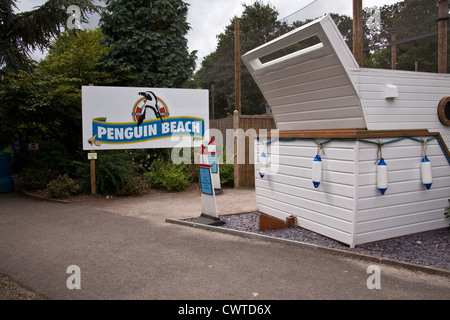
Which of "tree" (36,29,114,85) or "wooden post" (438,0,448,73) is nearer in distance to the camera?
"wooden post" (438,0,448,73)

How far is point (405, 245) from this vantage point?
16.7 ft

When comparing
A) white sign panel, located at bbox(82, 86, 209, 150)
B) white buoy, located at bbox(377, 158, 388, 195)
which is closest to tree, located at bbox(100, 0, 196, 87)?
white sign panel, located at bbox(82, 86, 209, 150)

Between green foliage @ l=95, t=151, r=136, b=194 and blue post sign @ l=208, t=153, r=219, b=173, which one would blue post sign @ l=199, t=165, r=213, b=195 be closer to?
blue post sign @ l=208, t=153, r=219, b=173

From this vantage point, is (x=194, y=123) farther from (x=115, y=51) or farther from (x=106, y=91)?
(x=115, y=51)

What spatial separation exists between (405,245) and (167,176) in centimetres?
729

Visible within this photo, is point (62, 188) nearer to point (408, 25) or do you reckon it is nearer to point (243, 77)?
point (408, 25)

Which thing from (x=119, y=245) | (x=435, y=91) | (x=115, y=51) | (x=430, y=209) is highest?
(x=115, y=51)

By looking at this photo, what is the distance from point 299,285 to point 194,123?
8.56 meters

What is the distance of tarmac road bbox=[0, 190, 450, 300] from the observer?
144 inches

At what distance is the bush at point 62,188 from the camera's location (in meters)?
9.61

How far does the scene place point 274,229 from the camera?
620 cm

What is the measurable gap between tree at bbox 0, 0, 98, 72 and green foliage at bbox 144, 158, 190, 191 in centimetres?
879

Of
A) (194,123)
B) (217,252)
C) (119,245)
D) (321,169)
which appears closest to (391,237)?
(321,169)

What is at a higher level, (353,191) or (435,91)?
(435,91)
